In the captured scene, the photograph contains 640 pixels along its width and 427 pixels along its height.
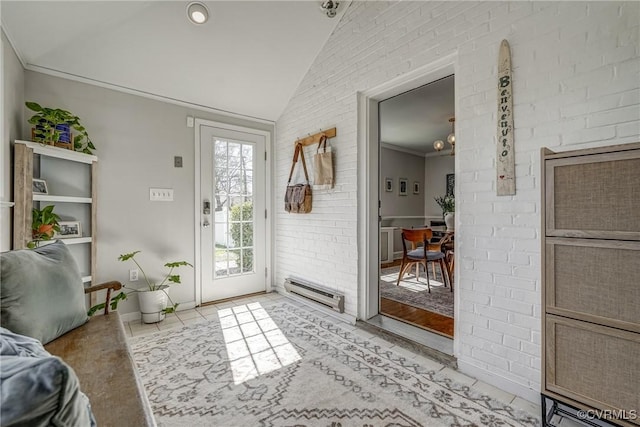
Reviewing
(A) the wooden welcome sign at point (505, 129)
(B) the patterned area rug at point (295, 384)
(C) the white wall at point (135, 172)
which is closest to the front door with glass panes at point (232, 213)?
(C) the white wall at point (135, 172)

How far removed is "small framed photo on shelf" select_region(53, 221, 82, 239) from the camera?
240 centimetres

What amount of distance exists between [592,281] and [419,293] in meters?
2.42

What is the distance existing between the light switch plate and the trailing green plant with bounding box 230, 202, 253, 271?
0.71 m

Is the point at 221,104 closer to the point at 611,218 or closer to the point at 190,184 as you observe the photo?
the point at 190,184

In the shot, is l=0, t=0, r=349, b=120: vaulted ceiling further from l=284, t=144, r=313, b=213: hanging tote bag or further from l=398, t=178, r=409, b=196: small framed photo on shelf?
l=398, t=178, r=409, b=196: small framed photo on shelf

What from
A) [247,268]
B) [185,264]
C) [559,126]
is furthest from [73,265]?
[559,126]

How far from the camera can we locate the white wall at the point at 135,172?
8.76 ft

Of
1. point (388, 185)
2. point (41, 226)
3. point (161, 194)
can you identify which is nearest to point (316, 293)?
point (161, 194)

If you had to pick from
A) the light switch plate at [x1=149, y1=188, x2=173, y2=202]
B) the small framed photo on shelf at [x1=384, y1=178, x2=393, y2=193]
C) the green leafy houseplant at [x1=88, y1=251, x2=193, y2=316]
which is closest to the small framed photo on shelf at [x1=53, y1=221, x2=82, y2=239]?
the green leafy houseplant at [x1=88, y1=251, x2=193, y2=316]

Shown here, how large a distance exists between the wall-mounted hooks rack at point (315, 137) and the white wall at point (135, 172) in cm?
115

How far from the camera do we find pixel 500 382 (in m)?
1.73

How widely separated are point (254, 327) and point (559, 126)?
268 cm

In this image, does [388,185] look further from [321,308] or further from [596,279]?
[596,279]

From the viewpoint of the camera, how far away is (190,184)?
3.24 meters
